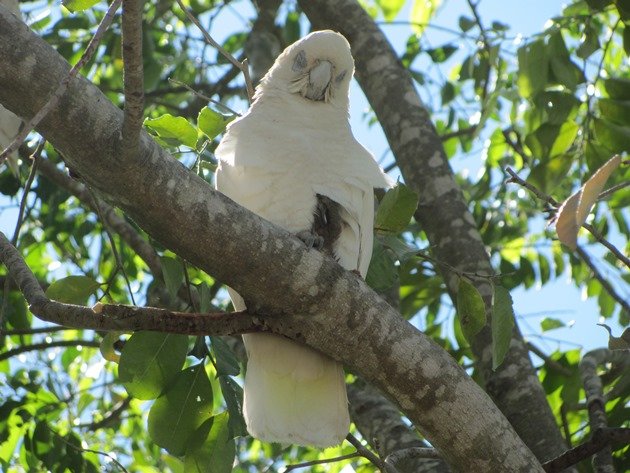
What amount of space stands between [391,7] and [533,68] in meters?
1.55

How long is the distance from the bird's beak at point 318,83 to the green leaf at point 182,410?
1.06 metres

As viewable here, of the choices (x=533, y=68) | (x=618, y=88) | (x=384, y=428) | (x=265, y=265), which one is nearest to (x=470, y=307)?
(x=384, y=428)

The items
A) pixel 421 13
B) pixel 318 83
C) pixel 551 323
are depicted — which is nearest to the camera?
pixel 318 83

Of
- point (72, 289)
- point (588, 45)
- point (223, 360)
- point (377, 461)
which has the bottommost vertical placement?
point (377, 461)

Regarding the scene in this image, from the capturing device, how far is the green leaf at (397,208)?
237 centimetres

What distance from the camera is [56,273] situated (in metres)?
4.52

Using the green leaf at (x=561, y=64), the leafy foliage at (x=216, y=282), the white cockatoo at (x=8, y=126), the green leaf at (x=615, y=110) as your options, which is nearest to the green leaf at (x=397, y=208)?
the leafy foliage at (x=216, y=282)

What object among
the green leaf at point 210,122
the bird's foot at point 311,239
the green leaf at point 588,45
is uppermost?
the green leaf at point 588,45

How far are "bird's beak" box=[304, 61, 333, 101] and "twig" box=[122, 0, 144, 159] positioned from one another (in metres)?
1.29

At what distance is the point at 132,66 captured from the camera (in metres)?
1.49

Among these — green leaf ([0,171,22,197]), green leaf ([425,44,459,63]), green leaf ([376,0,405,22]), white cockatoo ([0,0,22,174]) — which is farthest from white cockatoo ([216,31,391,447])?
green leaf ([376,0,405,22])

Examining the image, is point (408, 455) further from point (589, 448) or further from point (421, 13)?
point (421, 13)

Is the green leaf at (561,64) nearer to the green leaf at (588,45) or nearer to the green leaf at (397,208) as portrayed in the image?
the green leaf at (588,45)

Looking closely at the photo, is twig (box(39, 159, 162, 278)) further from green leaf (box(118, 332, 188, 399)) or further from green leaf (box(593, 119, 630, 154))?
green leaf (box(593, 119, 630, 154))
